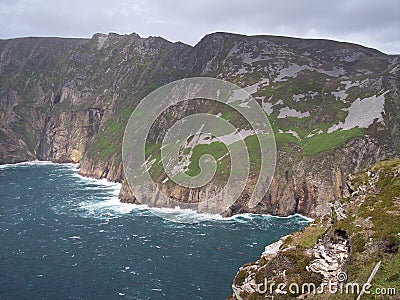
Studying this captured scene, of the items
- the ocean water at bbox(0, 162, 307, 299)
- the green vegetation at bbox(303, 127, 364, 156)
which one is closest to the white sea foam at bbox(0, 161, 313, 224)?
the ocean water at bbox(0, 162, 307, 299)

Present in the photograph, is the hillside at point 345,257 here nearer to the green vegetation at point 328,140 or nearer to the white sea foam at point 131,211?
the white sea foam at point 131,211

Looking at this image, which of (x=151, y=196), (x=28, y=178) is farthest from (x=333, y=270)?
(x=28, y=178)

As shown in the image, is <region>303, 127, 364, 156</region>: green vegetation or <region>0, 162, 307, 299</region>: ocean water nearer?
<region>0, 162, 307, 299</region>: ocean water

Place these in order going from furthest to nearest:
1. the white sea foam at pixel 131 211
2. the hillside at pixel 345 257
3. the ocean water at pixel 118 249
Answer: the white sea foam at pixel 131 211
the ocean water at pixel 118 249
the hillside at pixel 345 257

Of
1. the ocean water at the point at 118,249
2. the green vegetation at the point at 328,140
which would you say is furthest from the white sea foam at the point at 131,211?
the green vegetation at the point at 328,140

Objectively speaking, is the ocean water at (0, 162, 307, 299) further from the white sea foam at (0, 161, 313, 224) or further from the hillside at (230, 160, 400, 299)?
the hillside at (230, 160, 400, 299)

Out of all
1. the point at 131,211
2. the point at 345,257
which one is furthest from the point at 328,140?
the point at 345,257
